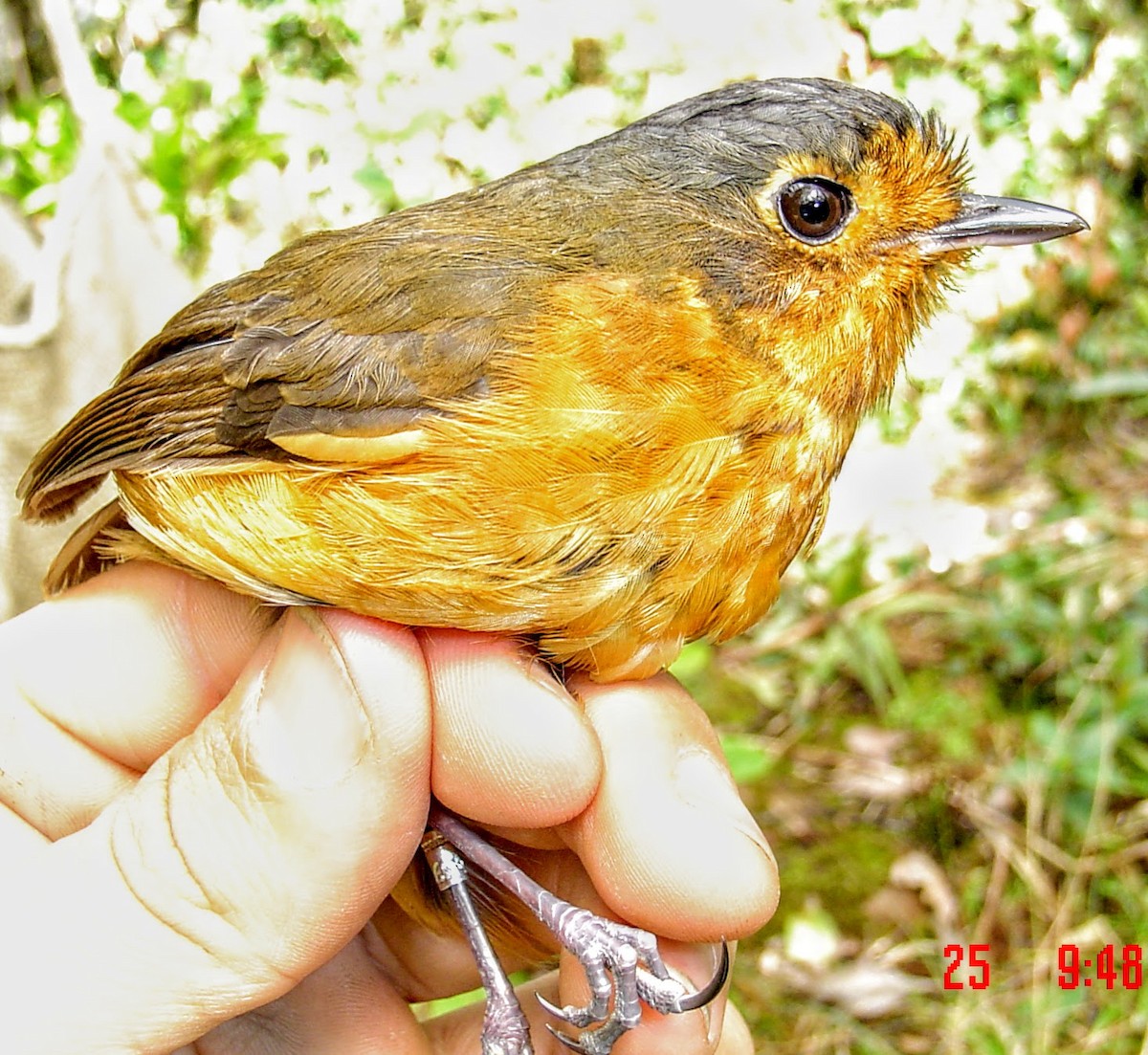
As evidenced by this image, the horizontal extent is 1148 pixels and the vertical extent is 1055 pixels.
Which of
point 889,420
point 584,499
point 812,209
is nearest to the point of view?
point 584,499

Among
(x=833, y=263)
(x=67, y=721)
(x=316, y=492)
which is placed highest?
(x=833, y=263)

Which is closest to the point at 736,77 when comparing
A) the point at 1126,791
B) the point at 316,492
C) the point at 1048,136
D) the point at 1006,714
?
the point at 1048,136

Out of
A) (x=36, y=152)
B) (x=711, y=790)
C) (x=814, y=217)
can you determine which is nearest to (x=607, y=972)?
(x=711, y=790)

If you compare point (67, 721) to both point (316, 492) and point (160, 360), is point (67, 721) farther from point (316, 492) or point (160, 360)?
point (316, 492)
